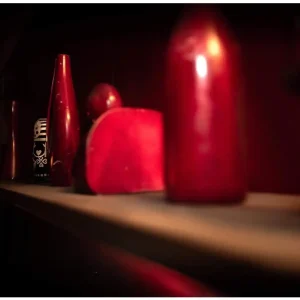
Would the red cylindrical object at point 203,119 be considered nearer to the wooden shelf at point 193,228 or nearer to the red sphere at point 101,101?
the wooden shelf at point 193,228

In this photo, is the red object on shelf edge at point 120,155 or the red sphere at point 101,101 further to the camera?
the red sphere at point 101,101

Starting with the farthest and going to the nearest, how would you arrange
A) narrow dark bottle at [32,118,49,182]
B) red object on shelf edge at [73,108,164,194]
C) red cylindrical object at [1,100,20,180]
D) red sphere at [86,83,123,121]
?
1. red cylindrical object at [1,100,20,180]
2. narrow dark bottle at [32,118,49,182]
3. red sphere at [86,83,123,121]
4. red object on shelf edge at [73,108,164,194]

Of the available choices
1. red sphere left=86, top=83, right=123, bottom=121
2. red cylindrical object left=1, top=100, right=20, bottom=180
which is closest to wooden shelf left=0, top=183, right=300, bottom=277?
red sphere left=86, top=83, right=123, bottom=121

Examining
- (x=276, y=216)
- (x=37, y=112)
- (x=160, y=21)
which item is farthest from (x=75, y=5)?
(x=276, y=216)

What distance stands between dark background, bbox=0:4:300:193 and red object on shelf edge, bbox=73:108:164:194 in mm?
152

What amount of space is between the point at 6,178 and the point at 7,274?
13.8 inches

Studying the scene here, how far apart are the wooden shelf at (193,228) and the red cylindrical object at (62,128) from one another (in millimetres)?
240

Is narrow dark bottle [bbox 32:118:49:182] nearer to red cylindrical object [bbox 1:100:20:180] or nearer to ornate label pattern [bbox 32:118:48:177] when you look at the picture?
ornate label pattern [bbox 32:118:48:177]

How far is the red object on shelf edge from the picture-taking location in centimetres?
54

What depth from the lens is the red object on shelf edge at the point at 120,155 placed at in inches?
21.4

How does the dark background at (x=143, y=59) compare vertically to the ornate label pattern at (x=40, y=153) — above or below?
above

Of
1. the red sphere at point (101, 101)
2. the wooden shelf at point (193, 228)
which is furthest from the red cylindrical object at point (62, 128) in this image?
the wooden shelf at point (193, 228)

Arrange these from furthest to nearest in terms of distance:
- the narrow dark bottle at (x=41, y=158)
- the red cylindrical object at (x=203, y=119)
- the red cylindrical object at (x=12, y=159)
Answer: the red cylindrical object at (x=12, y=159) → the narrow dark bottle at (x=41, y=158) → the red cylindrical object at (x=203, y=119)

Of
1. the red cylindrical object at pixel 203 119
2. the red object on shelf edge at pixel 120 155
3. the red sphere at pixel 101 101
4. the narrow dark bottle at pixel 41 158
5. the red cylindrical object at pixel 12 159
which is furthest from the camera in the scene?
the red cylindrical object at pixel 12 159
